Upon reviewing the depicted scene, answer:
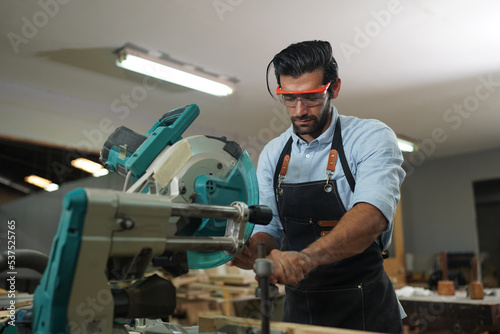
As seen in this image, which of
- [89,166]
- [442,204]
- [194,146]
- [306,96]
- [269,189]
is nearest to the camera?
[194,146]

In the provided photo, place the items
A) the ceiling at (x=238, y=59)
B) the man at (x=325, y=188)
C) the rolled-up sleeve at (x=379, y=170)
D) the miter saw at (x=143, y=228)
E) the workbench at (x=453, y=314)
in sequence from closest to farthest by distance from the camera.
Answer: the miter saw at (x=143, y=228), the rolled-up sleeve at (x=379, y=170), the man at (x=325, y=188), the workbench at (x=453, y=314), the ceiling at (x=238, y=59)

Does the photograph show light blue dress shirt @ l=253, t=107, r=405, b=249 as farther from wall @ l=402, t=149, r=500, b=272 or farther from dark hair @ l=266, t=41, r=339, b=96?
wall @ l=402, t=149, r=500, b=272

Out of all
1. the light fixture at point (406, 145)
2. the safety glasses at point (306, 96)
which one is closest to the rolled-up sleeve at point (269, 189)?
the safety glasses at point (306, 96)

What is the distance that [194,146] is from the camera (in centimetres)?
115

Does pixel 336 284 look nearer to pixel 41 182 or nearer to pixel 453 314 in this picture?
pixel 453 314

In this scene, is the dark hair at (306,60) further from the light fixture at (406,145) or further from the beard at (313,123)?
the light fixture at (406,145)

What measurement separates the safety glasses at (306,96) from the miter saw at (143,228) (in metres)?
0.36

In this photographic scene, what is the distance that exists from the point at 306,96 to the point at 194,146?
536 millimetres

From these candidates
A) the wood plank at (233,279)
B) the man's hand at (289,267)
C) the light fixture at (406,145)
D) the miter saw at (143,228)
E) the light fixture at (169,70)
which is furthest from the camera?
the light fixture at (406,145)

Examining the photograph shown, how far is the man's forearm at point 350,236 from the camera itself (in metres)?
1.17

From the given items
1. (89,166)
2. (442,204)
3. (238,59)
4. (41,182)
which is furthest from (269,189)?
(442,204)

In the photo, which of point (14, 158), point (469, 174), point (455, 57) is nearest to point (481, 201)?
point (469, 174)

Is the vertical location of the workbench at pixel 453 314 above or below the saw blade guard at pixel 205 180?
below

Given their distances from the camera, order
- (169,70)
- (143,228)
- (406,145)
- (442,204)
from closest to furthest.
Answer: (143,228) < (169,70) < (406,145) < (442,204)
